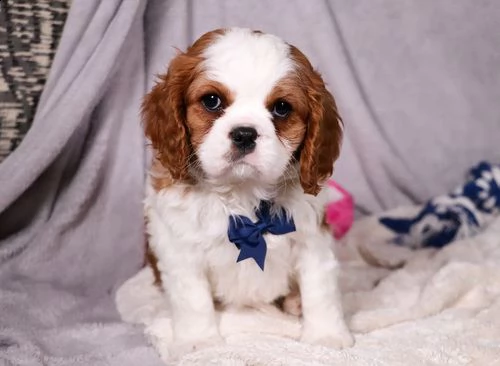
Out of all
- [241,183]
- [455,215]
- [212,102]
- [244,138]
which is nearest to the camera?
[244,138]

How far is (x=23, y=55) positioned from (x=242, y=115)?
131cm

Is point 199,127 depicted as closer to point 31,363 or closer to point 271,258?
point 271,258

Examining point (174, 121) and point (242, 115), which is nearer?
point (242, 115)

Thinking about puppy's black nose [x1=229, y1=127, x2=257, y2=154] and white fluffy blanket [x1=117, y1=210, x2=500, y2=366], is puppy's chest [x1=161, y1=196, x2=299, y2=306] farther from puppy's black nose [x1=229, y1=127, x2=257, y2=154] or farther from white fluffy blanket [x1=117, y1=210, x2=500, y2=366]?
puppy's black nose [x1=229, y1=127, x2=257, y2=154]

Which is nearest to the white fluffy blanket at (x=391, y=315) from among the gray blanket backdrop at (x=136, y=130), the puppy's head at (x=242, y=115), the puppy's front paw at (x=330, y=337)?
the puppy's front paw at (x=330, y=337)

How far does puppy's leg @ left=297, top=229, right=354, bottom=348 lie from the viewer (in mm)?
2457

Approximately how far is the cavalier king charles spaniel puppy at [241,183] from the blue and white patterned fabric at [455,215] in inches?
38.5

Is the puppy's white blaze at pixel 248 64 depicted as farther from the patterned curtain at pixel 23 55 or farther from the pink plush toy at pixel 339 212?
the pink plush toy at pixel 339 212

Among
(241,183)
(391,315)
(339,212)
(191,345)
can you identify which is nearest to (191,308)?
(191,345)

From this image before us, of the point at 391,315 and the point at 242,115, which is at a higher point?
the point at 242,115

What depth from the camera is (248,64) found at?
2193 mm

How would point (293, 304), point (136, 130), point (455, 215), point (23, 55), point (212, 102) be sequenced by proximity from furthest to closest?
1. point (455, 215)
2. point (136, 130)
3. point (23, 55)
4. point (293, 304)
5. point (212, 102)

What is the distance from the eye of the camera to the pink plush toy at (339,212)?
348cm

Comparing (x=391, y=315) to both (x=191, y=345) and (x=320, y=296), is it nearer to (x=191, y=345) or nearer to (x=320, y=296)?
(x=320, y=296)
